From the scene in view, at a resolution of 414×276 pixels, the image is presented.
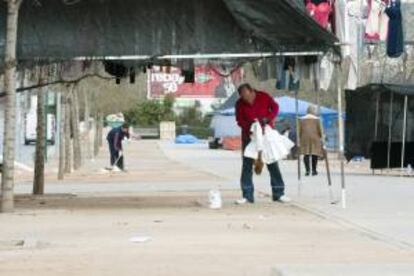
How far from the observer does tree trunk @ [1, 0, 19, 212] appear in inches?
545

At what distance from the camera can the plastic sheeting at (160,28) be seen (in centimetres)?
1453

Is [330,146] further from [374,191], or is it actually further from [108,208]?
[108,208]

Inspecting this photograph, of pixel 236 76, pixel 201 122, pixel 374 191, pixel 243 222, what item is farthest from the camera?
pixel 201 122

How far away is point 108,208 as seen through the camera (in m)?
15.4

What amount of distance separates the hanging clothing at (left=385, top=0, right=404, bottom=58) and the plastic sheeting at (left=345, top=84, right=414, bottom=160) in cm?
744

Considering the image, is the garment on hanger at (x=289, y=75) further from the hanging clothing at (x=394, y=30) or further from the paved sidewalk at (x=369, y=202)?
the hanging clothing at (x=394, y=30)

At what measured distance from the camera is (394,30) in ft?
59.6

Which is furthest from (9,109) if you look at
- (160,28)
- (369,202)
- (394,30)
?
(394,30)

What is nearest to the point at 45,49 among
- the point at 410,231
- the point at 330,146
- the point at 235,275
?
the point at 410,231

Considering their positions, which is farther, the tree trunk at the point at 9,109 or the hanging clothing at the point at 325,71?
the hanging clothing at the point at 325,71

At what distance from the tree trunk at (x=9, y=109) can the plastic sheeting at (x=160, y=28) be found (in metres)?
0.52

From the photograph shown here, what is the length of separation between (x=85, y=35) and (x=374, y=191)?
7113mm

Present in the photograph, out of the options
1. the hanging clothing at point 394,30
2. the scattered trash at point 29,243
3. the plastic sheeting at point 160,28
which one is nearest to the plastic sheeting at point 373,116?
the hanging clothing at point 394,30

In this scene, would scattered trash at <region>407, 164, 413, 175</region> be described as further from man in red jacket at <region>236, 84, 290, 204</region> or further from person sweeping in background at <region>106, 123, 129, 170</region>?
man in red jacket at <region>236, 84, 290, 204</region>
